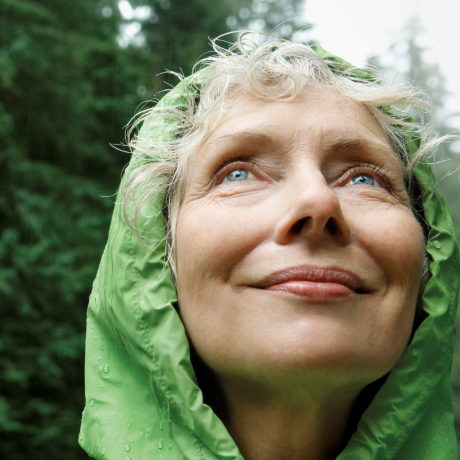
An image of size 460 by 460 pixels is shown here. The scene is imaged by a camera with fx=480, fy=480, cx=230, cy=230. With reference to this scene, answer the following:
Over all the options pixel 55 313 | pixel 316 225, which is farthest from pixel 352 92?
pixel 55 313

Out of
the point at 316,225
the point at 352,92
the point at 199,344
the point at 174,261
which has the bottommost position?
the point at 199,344

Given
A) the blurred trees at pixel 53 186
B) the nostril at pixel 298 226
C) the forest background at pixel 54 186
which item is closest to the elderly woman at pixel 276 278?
the nostril at pixel 298 226

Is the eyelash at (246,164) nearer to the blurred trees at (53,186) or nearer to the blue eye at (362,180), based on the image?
the blue eye at (362,180)

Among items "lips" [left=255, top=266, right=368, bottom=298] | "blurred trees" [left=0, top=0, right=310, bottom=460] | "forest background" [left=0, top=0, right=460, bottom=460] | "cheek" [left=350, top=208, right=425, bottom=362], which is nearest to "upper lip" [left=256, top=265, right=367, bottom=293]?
"lips" [left=255, top=266, right=368, bottom=298]

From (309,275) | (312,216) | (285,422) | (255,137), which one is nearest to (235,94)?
(255,137)

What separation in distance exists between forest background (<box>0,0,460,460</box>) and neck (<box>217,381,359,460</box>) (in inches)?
97.1

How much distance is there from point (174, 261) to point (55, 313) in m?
3.13

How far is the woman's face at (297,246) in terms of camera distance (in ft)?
3.58

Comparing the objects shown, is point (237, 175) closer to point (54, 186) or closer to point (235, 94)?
point (235, 94)

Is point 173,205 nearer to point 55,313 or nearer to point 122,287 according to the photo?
point 122,287

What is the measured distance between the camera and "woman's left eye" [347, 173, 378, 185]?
1322 mm

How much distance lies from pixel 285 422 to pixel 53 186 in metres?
3.62

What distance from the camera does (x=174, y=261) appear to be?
4.42 ft

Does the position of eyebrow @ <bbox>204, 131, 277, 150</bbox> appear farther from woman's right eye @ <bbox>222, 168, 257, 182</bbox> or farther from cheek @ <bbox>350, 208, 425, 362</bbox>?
cheek @ <bbox>350, 208, 425, 362</bbox>
